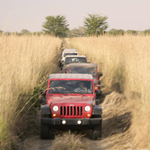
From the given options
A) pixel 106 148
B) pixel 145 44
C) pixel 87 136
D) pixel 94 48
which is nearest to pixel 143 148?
pixel 106 148

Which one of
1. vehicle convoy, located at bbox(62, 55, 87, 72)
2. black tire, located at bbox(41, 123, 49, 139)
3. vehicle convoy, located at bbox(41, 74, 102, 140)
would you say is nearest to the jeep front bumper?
vehicle convoy, located at bbox(41, 74, 102, 140)

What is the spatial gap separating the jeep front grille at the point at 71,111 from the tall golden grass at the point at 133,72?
1131 millimetres

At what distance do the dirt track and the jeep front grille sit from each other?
21.7 inches

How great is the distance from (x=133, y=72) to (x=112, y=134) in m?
3.37

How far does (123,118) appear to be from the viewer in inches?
271

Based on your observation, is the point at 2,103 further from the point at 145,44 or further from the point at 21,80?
the point at 145,44

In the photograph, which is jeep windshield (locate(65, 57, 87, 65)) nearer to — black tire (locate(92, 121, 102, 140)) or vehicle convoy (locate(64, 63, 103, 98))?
vehicle convoy (locate(64, 63, 103, 98))

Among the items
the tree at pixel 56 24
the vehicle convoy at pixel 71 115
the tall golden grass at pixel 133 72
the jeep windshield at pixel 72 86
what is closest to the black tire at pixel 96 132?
the vehicle convoy at pixel 71 115

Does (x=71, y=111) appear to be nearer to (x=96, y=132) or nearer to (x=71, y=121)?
(x=71, y=121)

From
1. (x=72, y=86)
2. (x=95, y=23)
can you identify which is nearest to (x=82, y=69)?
(x=72, y=86)

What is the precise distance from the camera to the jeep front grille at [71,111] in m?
5.66

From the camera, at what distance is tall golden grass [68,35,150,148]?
18.2 feet

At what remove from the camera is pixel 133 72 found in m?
9.01

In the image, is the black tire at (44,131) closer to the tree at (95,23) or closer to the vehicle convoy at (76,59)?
the vehicle convoy at (76,59)
